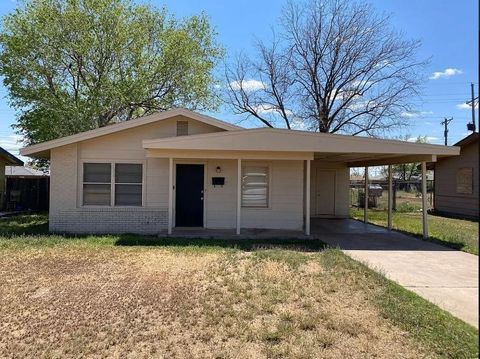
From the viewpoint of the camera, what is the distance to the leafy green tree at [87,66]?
1850 centimetres

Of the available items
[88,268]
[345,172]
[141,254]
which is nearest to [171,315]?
[88,268]

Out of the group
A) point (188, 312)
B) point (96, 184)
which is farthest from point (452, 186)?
point (188, 312)

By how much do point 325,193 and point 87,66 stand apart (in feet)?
42.4

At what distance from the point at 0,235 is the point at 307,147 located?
8.83 metres

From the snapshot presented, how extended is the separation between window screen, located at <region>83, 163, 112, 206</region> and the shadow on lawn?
183 centimetres

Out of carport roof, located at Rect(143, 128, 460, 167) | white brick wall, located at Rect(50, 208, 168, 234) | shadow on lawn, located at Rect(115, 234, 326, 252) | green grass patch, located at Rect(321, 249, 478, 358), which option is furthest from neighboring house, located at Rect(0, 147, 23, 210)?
green grass patch, located at Rect(321, 249, 478, 358)

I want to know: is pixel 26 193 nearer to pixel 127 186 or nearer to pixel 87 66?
pixel 87 66

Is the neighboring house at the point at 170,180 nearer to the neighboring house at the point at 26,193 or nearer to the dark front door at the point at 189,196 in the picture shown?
the dark front door at the point at 189,196

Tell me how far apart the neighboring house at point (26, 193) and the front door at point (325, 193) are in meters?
14.0

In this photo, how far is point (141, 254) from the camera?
8898mm

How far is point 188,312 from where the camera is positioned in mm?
5332

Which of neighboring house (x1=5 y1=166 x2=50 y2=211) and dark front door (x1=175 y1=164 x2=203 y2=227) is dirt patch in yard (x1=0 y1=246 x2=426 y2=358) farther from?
neighboring house (x1=5 y1=166 x2=50 y2=211)

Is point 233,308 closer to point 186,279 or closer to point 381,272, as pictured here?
point 186,279

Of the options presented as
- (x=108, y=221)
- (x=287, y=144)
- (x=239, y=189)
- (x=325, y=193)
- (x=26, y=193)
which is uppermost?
(x=287, y=144)
